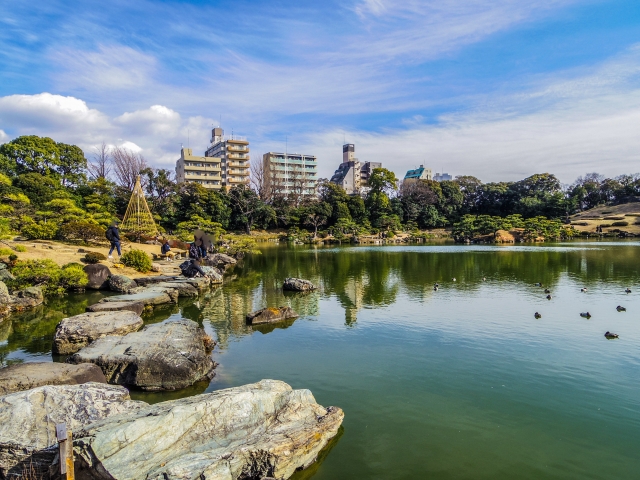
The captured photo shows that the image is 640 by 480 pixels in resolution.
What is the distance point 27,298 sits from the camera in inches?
531

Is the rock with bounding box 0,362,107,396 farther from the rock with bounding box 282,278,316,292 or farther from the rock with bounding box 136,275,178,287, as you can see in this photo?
the rock with bounding box 282,278,316,292

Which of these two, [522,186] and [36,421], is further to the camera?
[522,186]

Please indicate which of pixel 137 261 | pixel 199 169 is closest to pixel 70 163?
pixel 199 169

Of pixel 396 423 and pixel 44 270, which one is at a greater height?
pixel 44 270

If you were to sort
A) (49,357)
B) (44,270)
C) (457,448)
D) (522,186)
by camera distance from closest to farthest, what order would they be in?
(457,448) → (49,357) → (44,270) → (522,186)

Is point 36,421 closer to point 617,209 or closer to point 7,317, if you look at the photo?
point 7,317

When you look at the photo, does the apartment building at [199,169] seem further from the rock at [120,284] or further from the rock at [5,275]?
the rock at [5,275]

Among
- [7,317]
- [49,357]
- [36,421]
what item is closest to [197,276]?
[7,317]

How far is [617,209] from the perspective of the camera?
204 feet

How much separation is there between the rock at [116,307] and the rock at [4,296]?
308 cm

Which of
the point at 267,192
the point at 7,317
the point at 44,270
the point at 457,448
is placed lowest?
the point at 457,448

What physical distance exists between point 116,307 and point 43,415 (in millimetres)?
7103

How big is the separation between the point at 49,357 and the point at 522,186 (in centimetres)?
6882

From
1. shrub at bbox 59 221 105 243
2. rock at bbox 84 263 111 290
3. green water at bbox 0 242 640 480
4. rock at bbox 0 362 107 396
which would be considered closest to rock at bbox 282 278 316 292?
green water at bbox 0 242 640 480
